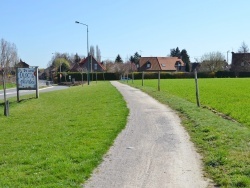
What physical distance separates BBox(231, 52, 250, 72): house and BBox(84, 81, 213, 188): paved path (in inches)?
4073

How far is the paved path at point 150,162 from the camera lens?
221 inches

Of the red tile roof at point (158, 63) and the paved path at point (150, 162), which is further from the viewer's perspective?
the red tile roof at point (158, 63)

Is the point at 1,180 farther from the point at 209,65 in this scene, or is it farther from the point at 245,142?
the point at 209,65

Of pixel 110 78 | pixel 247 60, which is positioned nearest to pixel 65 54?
pixel 110 78

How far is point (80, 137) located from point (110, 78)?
77810 mm

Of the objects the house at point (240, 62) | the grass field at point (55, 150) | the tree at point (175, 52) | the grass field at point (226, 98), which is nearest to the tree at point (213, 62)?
the house at point (240, 62)

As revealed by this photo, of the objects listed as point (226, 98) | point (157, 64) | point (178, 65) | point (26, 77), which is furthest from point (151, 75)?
point (226, 98)

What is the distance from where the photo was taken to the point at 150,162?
6.78 m

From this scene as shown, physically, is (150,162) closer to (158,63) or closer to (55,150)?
(55,150)

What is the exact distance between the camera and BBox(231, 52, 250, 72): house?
10762 centimetres

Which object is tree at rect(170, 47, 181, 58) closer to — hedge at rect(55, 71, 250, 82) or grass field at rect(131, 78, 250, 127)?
hedge at rect(55, 71, 250, 82)

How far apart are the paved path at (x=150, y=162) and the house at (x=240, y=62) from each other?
103 m

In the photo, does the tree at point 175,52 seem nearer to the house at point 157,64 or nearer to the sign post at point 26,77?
the house at point 157,64

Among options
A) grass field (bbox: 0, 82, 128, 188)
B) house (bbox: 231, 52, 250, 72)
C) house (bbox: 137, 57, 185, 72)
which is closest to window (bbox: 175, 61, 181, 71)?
house (bbox: 137, 57, 185, 72)
